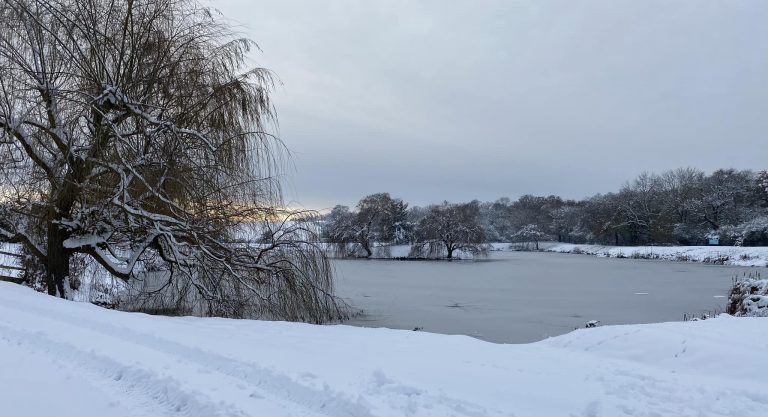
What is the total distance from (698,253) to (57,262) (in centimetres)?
4796

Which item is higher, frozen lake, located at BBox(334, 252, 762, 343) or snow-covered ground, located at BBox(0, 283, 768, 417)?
snow-covered ground, located at BBox(0, 283, 768, 417)

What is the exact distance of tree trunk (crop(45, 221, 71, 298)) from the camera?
894 centimetres

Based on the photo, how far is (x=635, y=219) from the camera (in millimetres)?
61969

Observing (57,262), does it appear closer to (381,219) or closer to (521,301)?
(521,301)

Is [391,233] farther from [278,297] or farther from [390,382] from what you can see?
[390,382]

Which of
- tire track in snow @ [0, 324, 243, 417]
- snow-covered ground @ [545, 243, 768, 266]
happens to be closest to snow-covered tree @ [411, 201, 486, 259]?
snow-covered ground @ [545, 243, 768, 266]

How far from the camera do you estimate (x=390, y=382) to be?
13.9 feet

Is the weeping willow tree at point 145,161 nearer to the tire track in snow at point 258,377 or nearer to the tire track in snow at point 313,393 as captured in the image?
the tire track in snow at point 258,377

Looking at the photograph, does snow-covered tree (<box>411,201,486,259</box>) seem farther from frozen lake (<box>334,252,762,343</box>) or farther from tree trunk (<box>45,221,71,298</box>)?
tree trunk (<box>45,221,71,298</box>)

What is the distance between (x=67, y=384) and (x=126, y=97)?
5768mm

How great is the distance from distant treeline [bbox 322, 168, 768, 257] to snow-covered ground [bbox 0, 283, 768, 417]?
31.9 meters

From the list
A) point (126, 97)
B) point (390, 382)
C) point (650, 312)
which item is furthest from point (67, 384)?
point (650, 312)

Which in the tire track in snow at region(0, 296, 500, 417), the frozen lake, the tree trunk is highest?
the tree trunk

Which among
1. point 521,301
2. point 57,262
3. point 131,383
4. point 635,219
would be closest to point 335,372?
point 131,383
